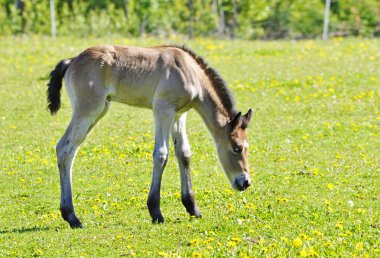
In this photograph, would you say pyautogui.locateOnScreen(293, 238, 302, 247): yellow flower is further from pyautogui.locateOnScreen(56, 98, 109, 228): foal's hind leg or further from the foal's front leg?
pyautogui.locateOnScreen(56, 98, 109, 228): foal's hind leg

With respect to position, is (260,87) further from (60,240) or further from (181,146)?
(60,240)

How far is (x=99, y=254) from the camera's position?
24.0 feet

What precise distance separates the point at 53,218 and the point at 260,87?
33.3ft

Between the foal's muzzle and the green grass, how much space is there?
0.31m

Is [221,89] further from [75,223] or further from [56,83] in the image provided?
[75,223]

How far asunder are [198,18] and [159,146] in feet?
73.4

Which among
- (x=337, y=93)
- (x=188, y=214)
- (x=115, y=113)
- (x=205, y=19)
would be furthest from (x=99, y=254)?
(x=205, y=19)

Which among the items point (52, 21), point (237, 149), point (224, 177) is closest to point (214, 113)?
point (237, 149)

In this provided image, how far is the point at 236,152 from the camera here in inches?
339

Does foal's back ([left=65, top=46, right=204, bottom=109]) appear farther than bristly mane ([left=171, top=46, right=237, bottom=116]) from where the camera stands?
No

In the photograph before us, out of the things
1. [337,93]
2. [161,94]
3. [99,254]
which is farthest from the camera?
[337,93]

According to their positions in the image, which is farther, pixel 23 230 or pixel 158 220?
pixel 158 220

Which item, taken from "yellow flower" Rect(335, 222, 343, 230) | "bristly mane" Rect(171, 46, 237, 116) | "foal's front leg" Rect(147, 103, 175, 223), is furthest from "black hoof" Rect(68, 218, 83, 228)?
"yellow flower" Rect(335, 222, 343, 230)

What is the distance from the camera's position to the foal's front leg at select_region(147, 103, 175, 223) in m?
8.41
